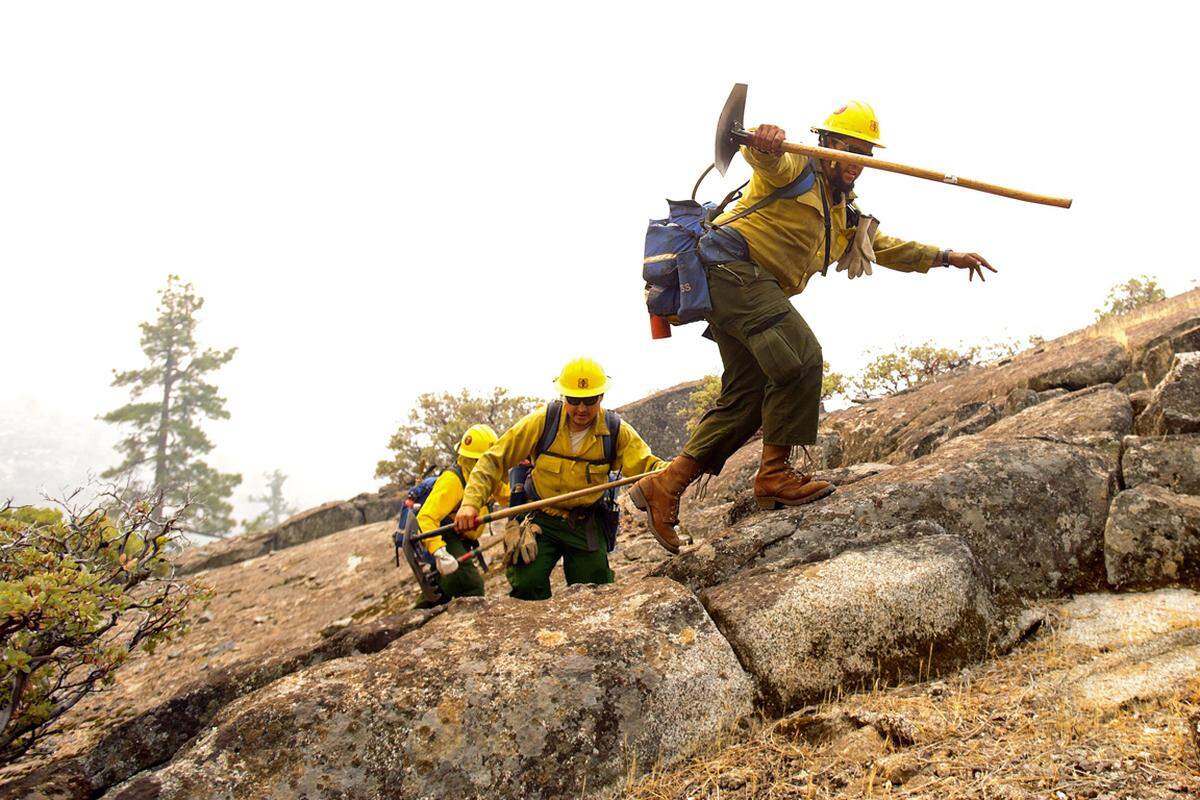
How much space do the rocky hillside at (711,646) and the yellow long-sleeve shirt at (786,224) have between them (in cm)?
169

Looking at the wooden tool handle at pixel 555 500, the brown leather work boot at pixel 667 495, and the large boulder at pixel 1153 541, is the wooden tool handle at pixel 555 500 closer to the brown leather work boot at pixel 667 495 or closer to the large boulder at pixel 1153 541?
the brown leather work boot at pixel 667 495

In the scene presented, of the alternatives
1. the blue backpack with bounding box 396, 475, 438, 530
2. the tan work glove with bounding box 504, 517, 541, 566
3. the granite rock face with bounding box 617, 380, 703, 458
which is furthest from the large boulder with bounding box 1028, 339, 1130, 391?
the granite rock face with bounding box 617, 380, 703, 458

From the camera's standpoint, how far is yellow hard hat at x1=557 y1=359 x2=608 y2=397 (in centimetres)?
580

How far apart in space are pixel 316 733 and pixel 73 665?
248 centimetres

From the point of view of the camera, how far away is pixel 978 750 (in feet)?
9.78

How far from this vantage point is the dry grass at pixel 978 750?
2611mm

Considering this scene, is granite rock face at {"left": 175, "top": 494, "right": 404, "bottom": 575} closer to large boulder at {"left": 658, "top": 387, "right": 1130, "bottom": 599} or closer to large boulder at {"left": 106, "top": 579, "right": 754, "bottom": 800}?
large boulder at {"left": 658, "top": 387, "right": 1130, "bottom": 599}

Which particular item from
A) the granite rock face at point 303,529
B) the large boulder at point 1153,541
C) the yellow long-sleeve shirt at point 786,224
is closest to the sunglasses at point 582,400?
the yellow long-sleeve shirt at point 786,224

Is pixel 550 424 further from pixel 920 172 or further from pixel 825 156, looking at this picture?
pixel 920 172

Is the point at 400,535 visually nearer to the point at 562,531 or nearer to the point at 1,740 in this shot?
the point at 562,531

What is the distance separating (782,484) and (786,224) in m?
1.88

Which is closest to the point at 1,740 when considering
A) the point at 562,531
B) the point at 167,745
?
the point at 167,745

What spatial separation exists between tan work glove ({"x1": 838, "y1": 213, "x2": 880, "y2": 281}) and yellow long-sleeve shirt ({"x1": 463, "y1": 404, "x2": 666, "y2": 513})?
7.03 ft

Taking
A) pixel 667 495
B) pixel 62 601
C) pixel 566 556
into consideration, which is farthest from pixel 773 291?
pixel 62 601
